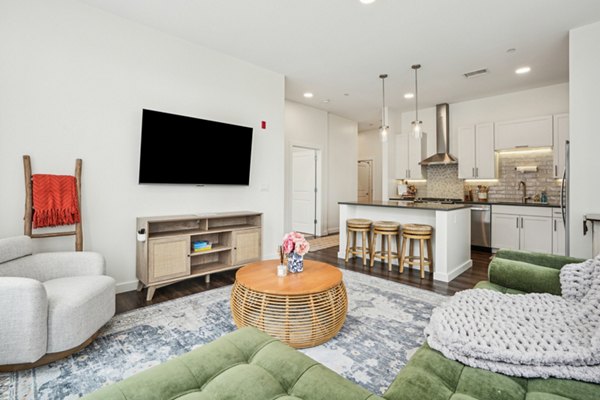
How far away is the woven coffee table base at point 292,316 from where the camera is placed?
202cm

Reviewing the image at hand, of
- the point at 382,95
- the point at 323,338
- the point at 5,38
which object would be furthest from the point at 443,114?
the point at 5,38

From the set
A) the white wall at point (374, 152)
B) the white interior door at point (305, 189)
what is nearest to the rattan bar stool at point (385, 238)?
the white interior door at point (305, 189)

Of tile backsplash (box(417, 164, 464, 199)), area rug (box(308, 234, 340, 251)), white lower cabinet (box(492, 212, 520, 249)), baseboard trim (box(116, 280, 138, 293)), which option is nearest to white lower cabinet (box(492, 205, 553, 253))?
white lower cabinet (box(492, 212, 520, 249))

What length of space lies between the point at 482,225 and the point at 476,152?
1.43 metres

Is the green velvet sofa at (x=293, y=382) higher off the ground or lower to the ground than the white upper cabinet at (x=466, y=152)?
lower

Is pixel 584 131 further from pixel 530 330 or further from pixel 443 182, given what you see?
pixel 443 182

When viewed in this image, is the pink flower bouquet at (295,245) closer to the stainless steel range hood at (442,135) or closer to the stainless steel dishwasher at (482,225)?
the stainless steel dishwasher at (482,225)

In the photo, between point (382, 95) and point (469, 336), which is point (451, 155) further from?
point (469, 336)

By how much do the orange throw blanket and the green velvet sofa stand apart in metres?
2.29

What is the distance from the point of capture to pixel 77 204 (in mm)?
2801

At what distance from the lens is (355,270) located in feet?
13.3

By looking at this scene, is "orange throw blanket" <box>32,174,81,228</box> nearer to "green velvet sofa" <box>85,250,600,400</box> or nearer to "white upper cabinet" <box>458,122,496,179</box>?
"green velvet sofa" <box>85,250,600,400</box>

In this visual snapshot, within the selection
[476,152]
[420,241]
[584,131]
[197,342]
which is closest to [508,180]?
[476,152]

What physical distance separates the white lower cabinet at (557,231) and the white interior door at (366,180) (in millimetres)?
4637
